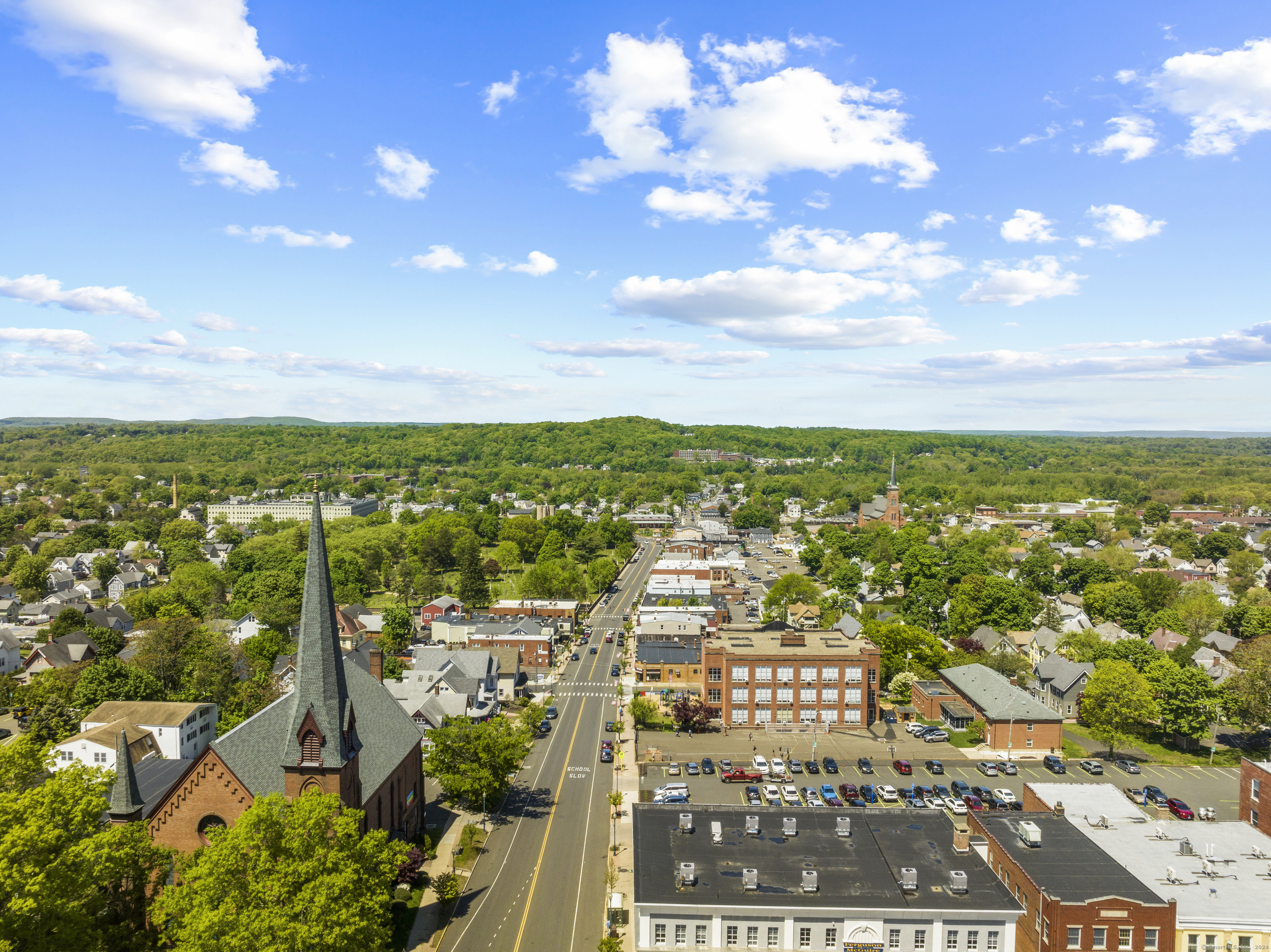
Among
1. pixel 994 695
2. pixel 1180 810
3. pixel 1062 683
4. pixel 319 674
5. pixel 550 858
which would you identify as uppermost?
pixel 319 674

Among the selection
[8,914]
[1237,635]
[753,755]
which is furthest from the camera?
[1237,635]

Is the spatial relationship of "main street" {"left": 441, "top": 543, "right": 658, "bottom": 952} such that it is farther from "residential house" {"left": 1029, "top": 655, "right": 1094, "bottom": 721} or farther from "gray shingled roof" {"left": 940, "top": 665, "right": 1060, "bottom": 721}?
"residential house" {"left": 1029, "top": 655, "right": 1094, "bottom": 721}

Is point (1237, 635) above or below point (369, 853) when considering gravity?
below

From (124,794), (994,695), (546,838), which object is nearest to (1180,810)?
(994,695)

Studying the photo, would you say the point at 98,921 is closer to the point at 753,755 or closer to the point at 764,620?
the point at 753,755

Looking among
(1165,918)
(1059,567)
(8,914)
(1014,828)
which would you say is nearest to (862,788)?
(1014,828)

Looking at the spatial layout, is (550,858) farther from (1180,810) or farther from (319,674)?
(1180,810)
